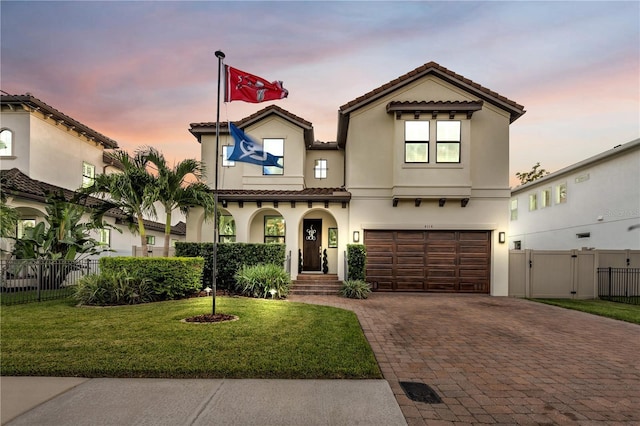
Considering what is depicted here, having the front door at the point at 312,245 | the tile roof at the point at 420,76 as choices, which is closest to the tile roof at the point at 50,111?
the front door at the point at 312,245

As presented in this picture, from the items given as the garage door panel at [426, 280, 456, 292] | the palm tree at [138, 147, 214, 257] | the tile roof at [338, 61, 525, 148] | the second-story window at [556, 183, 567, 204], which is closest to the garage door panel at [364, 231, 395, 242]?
the garage door panel at [426, 280, 456, 292]

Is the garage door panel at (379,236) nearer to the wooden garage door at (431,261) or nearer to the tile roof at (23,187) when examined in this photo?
the wooden garage door at (431,261)

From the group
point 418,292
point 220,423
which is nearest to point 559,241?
point 418,292

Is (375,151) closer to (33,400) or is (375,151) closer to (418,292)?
(418,292)

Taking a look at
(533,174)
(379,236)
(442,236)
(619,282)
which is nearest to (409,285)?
(379,236)

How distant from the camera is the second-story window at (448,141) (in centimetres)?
1248

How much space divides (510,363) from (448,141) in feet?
32.0

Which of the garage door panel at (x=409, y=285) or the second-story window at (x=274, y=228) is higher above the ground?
the second-story window at (x=274, y=228)

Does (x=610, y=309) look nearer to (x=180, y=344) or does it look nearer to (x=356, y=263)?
(x=356, y=263)

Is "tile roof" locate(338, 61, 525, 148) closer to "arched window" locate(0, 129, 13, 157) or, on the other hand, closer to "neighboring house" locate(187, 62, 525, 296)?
"neighboring house" locate(187, 62, 525, 296)

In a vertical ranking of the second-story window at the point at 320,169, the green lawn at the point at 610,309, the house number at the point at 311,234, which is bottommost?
the green lawn at the point at 610,309

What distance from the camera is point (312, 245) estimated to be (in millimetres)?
14781

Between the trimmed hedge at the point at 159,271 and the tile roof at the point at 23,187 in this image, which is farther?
the tile roof at the point at 23,187

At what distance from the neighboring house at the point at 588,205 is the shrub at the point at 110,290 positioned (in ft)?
66.9
